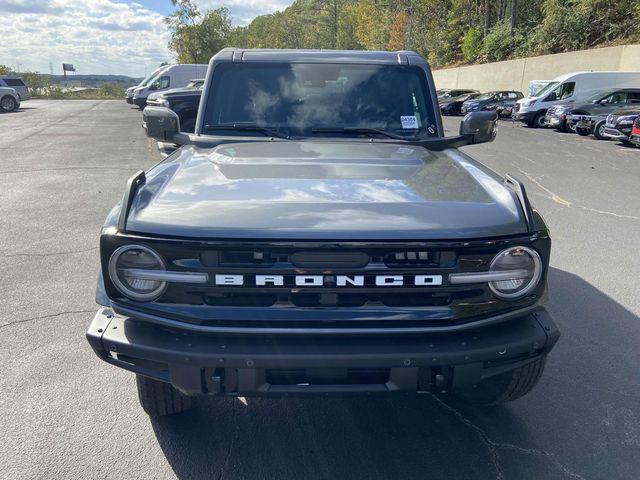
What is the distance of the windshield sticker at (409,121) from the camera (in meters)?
3.76

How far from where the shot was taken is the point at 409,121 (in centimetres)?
378

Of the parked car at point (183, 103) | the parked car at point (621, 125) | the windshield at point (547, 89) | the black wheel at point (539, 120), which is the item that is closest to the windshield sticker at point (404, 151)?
the parked car at point (183, 103)

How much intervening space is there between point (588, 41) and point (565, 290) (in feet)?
104

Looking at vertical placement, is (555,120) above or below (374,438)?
below

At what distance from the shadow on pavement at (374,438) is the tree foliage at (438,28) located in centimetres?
2992

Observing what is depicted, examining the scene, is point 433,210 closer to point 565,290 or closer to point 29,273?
point 565,290

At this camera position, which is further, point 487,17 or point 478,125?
point 487,17

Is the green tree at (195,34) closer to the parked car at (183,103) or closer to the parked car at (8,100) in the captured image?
the parked car at (8,100)

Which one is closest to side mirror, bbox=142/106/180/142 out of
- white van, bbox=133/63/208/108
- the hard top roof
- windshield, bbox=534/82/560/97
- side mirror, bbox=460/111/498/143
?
the hard top roof

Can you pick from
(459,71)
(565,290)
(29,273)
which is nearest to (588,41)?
(459,71)

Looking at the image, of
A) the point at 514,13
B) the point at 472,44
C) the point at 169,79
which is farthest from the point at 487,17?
the point at 169,79

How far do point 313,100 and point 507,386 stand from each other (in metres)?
2.20

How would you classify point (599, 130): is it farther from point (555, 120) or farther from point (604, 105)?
point (555, 120)

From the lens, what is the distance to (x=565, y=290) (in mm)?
4699
